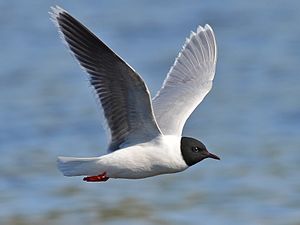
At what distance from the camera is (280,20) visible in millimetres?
20547

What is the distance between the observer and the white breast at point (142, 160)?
8633mm

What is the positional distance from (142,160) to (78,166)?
1.36 ft

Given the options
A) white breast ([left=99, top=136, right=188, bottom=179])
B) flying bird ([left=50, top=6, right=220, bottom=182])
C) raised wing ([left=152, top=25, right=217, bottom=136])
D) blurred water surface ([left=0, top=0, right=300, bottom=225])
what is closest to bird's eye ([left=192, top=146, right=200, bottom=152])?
flying bird ([left=50, top=6, right=220, bottom=182])

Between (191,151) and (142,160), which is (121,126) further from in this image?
(191,151)

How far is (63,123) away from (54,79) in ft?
6.74

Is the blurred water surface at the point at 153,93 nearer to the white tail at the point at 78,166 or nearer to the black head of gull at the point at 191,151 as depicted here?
the white tail at the point at 78,166

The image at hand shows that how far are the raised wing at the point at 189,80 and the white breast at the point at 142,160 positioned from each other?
2.75 ft

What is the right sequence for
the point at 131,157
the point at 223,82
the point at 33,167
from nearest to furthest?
the point at 131,157
the point at 33,167
the point at 223,82

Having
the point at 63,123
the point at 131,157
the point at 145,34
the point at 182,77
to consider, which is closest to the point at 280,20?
the point at 145,34

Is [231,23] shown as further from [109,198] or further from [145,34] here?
[109,198]

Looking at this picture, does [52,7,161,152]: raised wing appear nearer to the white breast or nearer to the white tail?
the white breast

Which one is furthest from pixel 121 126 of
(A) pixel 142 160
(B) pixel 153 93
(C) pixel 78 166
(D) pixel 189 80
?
(B) pixel 153 93

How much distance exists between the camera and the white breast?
863 cm

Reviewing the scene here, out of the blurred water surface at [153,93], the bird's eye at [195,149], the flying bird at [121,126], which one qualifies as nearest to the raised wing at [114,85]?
the flying bird at [121,126]
